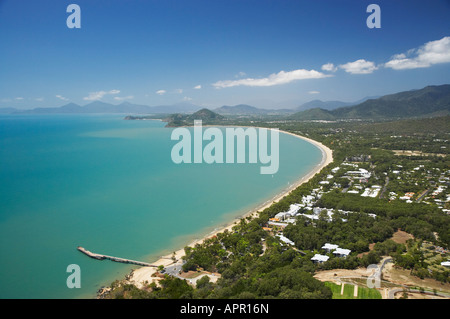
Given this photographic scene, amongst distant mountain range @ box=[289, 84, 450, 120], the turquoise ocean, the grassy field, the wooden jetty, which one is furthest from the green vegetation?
distant mountain range @ box=[289, 84, 450, 120]

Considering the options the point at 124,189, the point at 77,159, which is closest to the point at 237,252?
the point at 124,189

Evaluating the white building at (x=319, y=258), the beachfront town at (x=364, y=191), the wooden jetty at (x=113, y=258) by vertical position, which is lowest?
the wooden jetty at (x=113, y=258)

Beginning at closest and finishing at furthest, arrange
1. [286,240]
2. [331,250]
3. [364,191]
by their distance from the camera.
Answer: [331,250], [286,240], [364,191]

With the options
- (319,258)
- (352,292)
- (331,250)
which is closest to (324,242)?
(331,250)

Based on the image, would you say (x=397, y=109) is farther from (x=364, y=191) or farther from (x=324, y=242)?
(x=324, y=242)

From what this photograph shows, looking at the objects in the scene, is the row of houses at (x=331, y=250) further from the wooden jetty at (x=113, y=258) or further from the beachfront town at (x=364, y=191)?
the wooden jetty at (x=113, y=258)

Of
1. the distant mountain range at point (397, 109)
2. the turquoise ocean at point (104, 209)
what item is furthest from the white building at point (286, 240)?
the distant mountain range at point (397, 109)

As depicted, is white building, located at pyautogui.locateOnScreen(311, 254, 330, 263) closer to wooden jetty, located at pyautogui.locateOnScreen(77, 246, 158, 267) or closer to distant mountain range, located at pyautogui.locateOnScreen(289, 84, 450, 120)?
wooden jetty, located at pyautogui.locateOnScreen(77, 246, 158, 267)

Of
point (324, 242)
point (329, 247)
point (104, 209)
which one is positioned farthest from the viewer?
point (104, 209)
